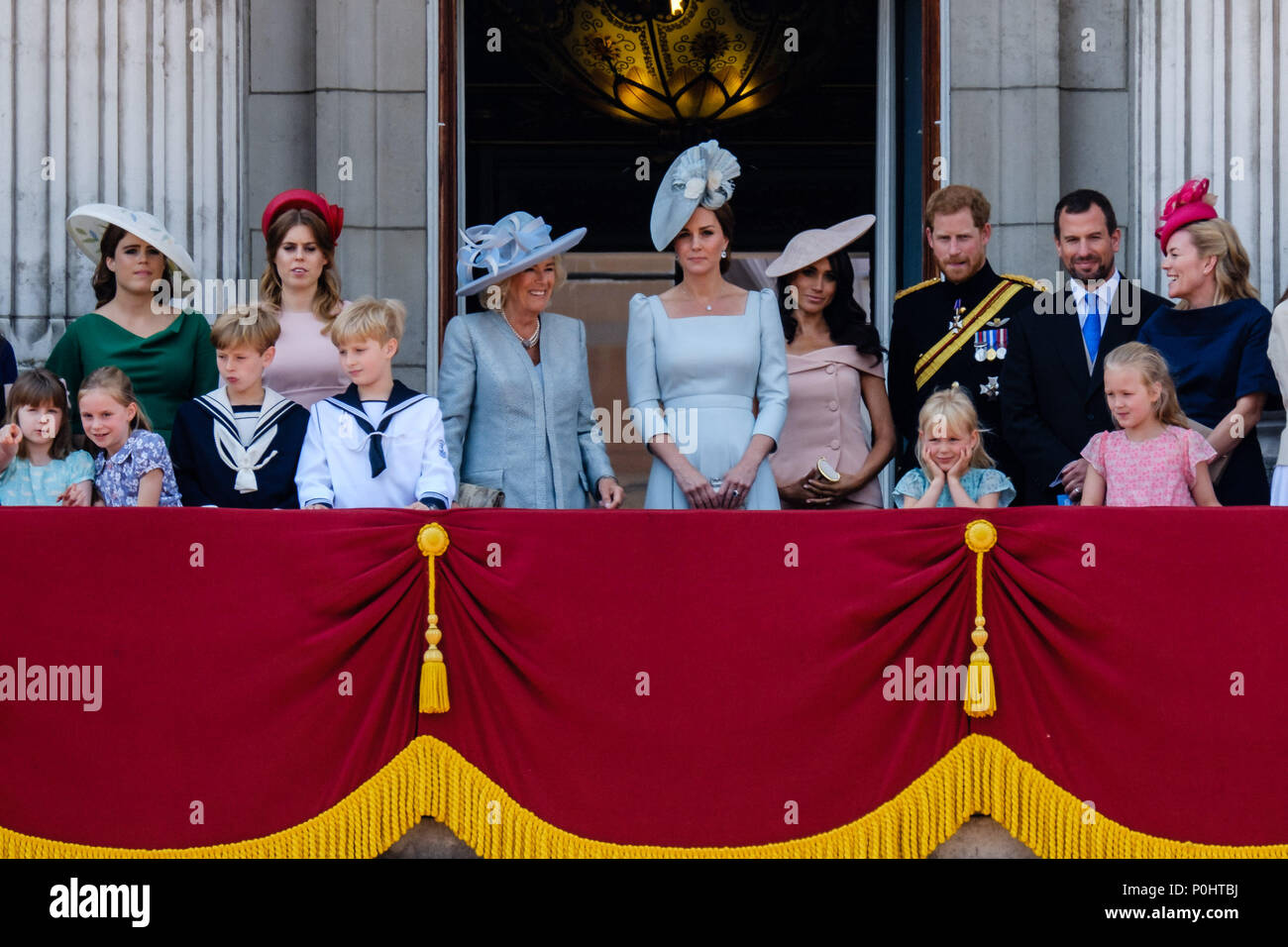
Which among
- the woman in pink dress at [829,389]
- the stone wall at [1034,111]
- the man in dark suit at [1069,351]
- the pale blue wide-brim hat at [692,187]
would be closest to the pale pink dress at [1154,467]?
the man in dark suit at [1069,351]

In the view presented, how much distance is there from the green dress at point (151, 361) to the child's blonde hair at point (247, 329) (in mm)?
555

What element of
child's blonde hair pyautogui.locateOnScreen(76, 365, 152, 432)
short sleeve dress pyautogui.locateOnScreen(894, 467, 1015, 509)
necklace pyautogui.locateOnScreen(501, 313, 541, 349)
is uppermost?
necklace pyautogui.locateOnScreen(501, 313, 541, 349)

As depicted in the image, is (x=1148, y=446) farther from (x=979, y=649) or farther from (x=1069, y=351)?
(x=979, y=649)

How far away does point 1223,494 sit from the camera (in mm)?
7027

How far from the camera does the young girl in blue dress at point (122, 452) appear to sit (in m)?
6.67

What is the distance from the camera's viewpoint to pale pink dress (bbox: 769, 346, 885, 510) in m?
7.52

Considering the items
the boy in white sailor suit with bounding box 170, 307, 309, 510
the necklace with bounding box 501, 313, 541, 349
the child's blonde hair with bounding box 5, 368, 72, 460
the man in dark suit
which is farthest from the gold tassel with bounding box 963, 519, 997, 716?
the child's blonde hair with bounding box 5, 368, 72, 460

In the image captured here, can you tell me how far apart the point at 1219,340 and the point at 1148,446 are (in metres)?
0.88

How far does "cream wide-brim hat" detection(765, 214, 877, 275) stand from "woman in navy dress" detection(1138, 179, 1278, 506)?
4.04ft

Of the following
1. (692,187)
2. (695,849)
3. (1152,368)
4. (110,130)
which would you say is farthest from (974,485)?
(110,130)

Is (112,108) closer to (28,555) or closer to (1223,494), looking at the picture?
(28,555)

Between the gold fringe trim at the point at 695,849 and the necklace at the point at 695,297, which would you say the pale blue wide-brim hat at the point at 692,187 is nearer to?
the necklace at the point at 695,297

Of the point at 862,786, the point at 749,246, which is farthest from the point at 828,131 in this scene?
the point at 862,786

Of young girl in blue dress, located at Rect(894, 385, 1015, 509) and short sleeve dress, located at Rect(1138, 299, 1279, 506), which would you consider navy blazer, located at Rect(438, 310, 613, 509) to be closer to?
young girl in blue dress, located at Rect(894, 385, 1015, 509)
